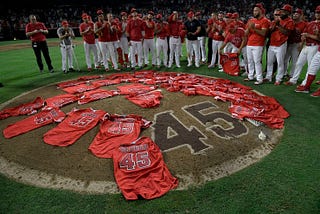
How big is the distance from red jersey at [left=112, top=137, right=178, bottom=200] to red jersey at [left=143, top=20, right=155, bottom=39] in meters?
6.70

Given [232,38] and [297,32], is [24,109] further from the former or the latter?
[297,32]

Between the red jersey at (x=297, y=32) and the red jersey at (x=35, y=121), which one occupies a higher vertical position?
the red jersey at (x=297, y=32)

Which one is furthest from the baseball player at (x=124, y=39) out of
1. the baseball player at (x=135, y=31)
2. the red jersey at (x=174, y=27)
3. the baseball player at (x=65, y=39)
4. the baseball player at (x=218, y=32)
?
the baseball player at (x=218, y=32)

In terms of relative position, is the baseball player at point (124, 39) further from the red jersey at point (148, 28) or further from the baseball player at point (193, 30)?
the baseball player at point (193, 30)

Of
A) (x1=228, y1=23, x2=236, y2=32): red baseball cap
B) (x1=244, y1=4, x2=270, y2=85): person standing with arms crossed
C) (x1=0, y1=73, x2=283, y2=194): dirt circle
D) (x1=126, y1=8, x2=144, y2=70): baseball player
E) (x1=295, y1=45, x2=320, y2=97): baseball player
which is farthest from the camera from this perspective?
(x1=126, y1=8, x2=144, y2=70): baseball player

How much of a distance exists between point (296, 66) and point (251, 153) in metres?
4.83

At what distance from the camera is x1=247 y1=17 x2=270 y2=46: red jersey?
7012mm

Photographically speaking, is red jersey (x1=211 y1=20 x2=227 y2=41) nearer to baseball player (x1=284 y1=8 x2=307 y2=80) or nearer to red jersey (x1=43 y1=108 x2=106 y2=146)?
baseball player (x1=284 y1=8 x2=307 y2=80)

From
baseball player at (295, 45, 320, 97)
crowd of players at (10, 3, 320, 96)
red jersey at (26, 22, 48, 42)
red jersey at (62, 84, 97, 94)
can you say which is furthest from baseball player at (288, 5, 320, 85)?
red jersey at (26, 22, 48, 42)

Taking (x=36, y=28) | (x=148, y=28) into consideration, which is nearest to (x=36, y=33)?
(x=36, y=28)

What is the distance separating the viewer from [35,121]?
541 cm

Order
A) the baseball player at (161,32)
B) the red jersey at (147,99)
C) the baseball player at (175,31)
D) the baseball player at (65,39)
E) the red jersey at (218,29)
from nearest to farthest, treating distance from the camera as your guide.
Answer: the red jersey at (147,99) < the red jersey at (218,29) < the baseball player at (65,39) < the baseball player at (175,31) < the baseball player at (161,32)

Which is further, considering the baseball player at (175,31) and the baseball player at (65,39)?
the baseball player at (175,31)

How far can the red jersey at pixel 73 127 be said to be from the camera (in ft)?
15.3
